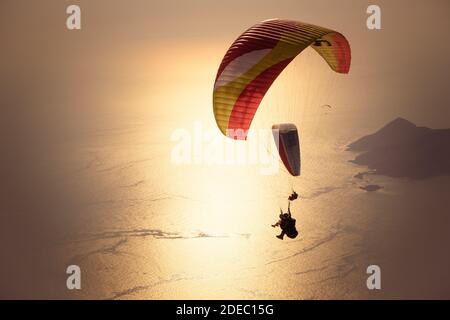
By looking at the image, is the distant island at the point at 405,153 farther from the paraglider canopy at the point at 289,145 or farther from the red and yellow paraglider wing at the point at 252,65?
the red and yellow paraglider wing at the point at 252,65

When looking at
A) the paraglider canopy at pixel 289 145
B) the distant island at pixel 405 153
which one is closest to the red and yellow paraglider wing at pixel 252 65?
the paraglider canopy at pixel 289 145

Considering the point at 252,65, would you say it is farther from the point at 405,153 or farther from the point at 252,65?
the point at 405,153

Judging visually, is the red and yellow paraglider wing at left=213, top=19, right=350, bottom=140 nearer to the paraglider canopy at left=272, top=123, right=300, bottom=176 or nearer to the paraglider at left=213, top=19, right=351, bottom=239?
the paraglider at left=213, top=19, right=351, bottom=239

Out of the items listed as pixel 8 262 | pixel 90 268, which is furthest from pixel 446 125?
pixel 8 262

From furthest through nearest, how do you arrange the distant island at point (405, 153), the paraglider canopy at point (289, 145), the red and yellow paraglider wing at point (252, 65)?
the distant island at point (405, 153) → the paraglider canopy at point (289, 145) → the red and yellow paraglider wing at point (252, 65)

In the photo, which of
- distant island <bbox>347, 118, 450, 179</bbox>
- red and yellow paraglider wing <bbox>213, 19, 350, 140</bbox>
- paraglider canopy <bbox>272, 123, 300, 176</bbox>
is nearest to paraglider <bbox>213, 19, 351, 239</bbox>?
red and yellow paraglider wing <bbox>213, 19, 350, 140</bbox>

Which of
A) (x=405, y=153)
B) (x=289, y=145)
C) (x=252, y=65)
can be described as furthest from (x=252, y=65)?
(x=405, y=153)
